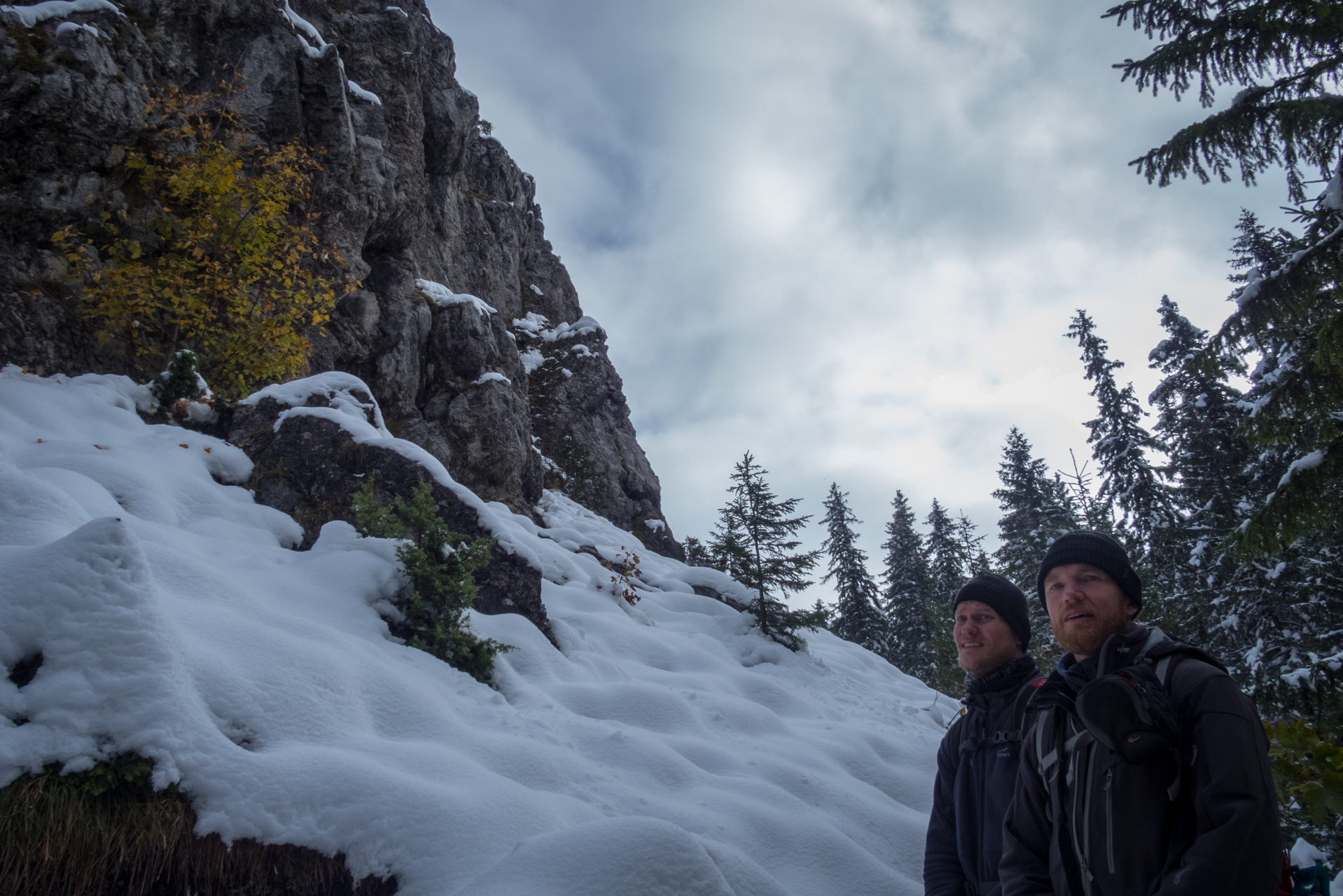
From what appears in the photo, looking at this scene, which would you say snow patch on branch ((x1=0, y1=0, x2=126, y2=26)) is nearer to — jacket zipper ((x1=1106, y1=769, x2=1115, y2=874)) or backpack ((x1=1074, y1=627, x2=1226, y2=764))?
backpack ((x1=1074, y1=627, x2=1226, y2=764))

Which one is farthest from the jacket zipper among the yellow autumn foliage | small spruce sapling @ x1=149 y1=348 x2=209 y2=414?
the yellow autumn foliage

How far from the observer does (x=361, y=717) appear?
442 centimetres

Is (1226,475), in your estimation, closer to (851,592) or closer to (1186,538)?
(1186,538)

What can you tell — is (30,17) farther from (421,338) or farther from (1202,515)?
(1202,515)

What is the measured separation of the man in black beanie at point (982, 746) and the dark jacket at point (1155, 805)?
2.08 feet

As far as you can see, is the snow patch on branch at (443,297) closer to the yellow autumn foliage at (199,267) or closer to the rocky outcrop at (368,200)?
the rocky outcrop at (368,200)

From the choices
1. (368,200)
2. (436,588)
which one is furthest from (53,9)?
(436,588)

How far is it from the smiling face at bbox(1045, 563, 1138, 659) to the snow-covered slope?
2.35 meters

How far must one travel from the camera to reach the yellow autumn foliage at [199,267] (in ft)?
31.3

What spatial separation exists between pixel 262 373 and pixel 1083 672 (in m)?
11.6

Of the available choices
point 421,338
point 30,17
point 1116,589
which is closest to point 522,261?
point 421,338

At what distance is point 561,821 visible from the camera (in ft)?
12.9

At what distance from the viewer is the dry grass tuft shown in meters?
2.76

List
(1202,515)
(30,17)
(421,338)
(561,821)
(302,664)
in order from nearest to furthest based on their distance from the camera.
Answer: (561,821), (302,664), (30,17), (1202,515), (421,338)
